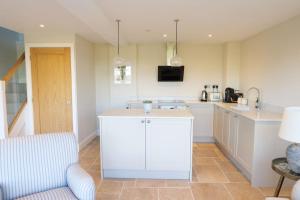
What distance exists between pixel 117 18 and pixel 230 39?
283cm

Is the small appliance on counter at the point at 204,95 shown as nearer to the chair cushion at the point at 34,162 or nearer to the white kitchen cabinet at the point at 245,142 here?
the white kitchen cabinet at the point at 245,142

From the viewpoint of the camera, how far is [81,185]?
1.75 meters

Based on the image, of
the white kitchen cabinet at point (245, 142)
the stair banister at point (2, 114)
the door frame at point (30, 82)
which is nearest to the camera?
the stair banister at point (2, 114)

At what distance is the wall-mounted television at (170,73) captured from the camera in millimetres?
5270

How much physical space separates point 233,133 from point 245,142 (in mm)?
505

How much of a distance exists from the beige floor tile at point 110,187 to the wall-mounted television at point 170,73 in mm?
3036

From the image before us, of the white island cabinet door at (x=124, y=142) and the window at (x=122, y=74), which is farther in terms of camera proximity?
the window at (x=122, y=74)

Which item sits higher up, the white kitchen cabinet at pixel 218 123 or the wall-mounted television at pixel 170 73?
the wall-mounted television at pixel 170 73

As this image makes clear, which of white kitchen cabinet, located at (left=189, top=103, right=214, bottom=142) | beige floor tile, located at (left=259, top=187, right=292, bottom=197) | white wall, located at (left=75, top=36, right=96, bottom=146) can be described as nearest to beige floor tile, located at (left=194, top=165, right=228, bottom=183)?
beige floor tile, located at (left=259, top=187, right=292, bottom=197)

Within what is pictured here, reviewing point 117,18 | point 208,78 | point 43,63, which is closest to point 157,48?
point 208,78

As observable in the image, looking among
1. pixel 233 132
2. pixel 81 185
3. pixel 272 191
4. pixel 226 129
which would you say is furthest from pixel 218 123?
pixel 81 185

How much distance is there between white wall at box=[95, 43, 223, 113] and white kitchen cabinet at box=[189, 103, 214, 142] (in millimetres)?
647

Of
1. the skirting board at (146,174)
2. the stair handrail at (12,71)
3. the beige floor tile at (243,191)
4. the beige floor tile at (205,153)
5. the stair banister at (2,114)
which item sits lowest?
the beige floor tile at (243,191)

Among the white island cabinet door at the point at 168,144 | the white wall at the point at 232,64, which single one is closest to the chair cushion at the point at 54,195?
the white island cabinet door at the point at 168,144
